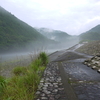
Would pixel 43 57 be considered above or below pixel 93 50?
below

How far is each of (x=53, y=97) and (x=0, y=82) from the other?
1.75 metres

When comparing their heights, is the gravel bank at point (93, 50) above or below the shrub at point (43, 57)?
above

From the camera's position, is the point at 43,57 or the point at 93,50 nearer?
the point at 43,57

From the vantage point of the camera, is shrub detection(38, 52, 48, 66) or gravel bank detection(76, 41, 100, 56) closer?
shrub detection(38, 52, 48, 66)

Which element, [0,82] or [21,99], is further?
[0,82]

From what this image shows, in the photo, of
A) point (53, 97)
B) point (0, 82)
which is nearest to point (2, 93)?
point (0, 82)

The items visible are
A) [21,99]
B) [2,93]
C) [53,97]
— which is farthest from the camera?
[2,93]

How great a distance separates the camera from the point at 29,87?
318cm

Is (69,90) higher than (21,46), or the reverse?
(21,46)

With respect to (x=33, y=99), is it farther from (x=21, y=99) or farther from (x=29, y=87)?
(x=29, y=87)

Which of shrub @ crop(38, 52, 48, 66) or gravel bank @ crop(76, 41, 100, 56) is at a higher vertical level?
gravel bank @ crop(76, 41, 100, 56)

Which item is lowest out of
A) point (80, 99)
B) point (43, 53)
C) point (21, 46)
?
point (80, 99)

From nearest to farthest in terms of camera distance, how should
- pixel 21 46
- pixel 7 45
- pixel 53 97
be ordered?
pixel 53 97, pixel 7 45, pixel 21 46

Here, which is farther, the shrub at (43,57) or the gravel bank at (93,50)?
the gravel bank at (93,50)
